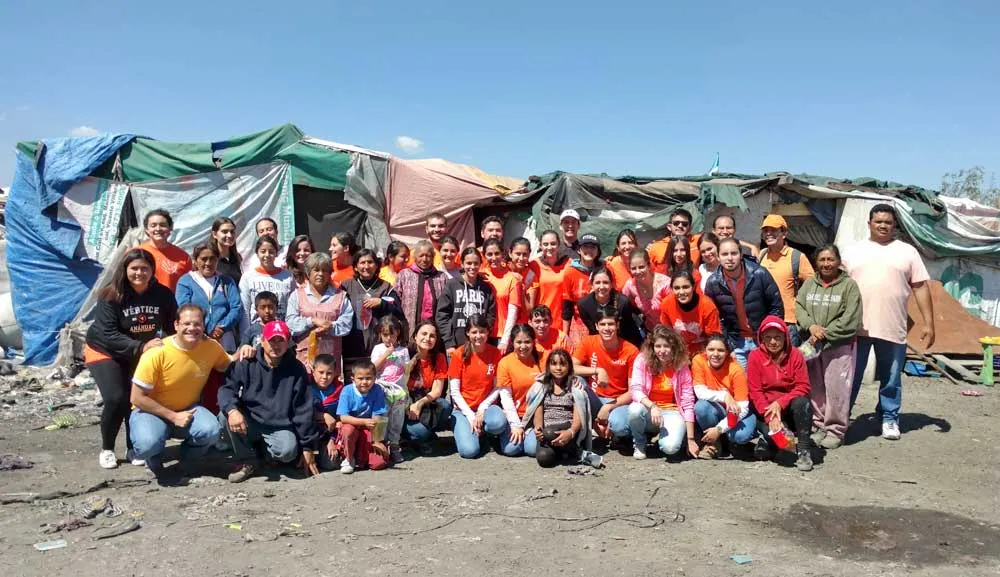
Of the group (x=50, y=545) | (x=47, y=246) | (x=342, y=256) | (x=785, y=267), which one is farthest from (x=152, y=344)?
(x=47, y=246)

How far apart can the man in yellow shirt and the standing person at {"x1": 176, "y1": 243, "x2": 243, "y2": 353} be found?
0.41 metres

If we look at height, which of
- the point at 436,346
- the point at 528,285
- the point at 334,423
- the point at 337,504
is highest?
the point at 528,285

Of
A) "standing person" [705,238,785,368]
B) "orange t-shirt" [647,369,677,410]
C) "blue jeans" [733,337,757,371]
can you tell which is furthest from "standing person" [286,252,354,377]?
"blue jeans" [733,337,757,371]

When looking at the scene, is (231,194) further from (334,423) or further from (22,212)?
(334,423)

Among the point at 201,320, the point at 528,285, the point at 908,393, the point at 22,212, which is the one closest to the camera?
the point at 201,320

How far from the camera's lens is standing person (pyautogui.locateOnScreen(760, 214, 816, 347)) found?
211 inches

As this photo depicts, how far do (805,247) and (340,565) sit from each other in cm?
873

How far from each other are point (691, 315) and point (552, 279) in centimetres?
110

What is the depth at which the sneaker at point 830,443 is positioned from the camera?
5.07 meters

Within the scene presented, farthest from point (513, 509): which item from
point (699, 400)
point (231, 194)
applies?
point (231, 194)

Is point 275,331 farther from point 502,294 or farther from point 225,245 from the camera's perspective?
point 502,294

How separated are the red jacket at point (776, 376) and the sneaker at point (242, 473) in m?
3.41

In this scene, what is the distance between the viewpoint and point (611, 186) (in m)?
8.74

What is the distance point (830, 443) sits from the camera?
5078 mm
